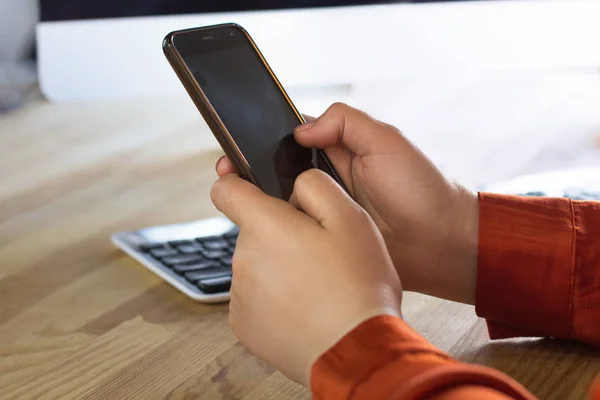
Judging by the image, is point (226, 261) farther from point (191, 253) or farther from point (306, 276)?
point (306, 276)

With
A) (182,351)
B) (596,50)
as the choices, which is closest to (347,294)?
(182,351)

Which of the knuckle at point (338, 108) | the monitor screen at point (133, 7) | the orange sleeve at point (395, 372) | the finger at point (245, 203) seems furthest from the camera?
the monitor screen at point (133, 7)

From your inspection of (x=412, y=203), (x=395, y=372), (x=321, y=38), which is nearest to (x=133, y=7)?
(x=321, y=38)

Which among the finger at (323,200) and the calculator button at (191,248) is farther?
the calculator button at (191,248)

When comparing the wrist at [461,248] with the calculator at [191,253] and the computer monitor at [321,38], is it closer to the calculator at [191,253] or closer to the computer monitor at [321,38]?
the calculator at [191,253]

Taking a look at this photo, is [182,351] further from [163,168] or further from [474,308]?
[163,168]

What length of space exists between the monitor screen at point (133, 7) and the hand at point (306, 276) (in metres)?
0.45

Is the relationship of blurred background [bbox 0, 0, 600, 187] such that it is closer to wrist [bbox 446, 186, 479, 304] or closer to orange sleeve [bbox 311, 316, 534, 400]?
wrist [bbox 446, 186, 479, 304]

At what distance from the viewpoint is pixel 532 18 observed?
0.94 m

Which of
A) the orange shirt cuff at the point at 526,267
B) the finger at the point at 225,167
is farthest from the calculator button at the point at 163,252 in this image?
the orange shirt cuff at the point at 526,267

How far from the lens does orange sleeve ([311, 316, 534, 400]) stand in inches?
13.4

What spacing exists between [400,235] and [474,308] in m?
0.07

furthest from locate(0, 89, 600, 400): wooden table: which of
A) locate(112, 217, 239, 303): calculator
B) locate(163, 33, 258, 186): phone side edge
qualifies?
locate(163, 33, 258, 186): phone side edge

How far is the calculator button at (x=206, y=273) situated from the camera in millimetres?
586
